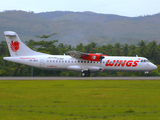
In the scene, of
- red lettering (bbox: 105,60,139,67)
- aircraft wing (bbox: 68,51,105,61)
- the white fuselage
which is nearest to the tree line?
the white fuselage

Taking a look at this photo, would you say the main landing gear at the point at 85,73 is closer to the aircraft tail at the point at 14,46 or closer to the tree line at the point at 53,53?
the tree line at the point at 53,53

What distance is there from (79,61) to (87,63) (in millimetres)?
1081

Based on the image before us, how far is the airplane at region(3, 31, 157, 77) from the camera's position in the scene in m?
28.1

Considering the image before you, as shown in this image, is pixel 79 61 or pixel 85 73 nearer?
pixel 79 61

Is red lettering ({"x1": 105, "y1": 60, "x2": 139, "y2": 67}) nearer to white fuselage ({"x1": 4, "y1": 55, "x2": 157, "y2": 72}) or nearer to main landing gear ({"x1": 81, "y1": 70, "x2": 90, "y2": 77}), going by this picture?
white fuselage ({"x1": 4, "y1": 55, "x2": 157, "y2": 72})

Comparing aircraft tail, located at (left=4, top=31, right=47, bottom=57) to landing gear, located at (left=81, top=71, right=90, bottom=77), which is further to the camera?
aircraft tail, located at (left=4, top=31, right=47, bottom=57)

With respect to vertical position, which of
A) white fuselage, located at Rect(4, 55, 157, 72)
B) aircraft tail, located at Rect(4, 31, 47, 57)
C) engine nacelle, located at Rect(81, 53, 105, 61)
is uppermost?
aircraft tail, located at Rect(4, 31, 47, 57)

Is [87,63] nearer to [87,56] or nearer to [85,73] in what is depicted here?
[87,56]

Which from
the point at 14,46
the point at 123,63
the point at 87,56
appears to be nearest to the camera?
the point at 123,63

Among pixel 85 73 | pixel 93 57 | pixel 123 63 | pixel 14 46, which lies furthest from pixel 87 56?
pixel 14 46

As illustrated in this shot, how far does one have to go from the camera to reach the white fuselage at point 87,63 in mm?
28125

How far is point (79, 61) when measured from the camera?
28812 mm
